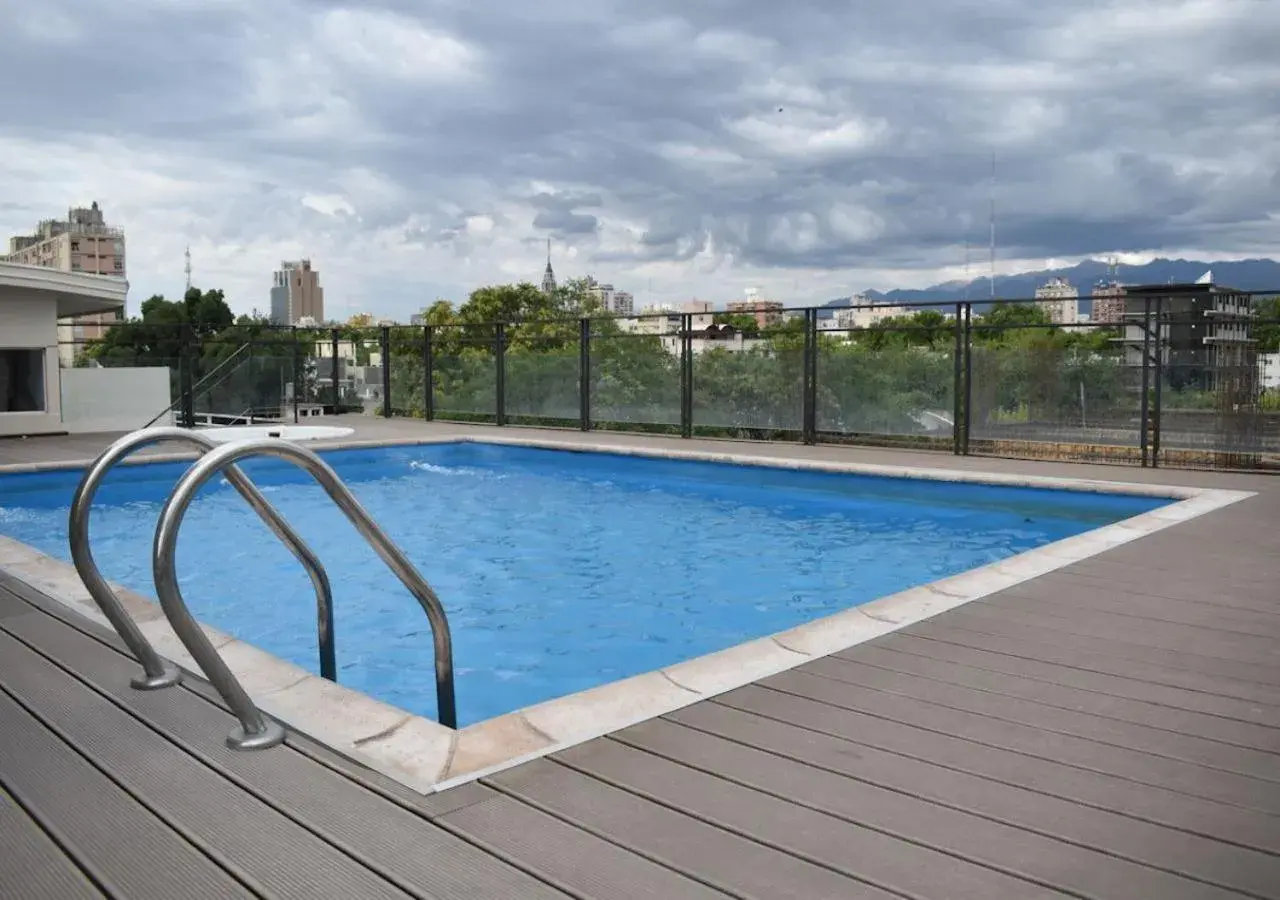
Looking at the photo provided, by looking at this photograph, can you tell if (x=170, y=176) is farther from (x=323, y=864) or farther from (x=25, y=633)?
(x=323, y=864)

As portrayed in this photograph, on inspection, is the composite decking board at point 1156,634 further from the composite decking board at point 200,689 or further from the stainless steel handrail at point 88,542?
the stainless steel handrail at point 88,542

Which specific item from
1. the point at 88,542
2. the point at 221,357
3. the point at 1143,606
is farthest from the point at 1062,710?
the point at 221,357

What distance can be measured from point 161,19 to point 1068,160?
1389 centimetres

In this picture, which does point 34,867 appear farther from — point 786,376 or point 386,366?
point 386,366

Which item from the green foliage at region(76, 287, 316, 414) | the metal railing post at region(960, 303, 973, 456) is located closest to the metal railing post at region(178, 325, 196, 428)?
the green foliage at region(76, 287, 316, 414)

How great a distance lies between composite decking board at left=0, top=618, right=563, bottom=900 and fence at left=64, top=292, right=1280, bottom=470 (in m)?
8.24

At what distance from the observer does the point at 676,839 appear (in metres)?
1.90

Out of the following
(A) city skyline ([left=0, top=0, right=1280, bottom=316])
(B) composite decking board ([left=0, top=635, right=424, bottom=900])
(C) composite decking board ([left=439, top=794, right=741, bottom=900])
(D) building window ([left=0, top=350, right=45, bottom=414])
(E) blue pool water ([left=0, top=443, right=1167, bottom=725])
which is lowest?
(E) blue pool water ([left=0, top=443, right=1167, bottom=725])

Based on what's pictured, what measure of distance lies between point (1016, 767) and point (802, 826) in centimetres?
62

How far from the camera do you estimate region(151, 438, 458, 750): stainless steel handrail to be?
7.47ft

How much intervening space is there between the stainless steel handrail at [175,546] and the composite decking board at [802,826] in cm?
68

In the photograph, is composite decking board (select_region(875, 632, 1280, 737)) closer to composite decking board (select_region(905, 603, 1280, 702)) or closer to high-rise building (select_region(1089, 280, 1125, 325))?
composite decking board (select_region(905, 603, 1280, 702))

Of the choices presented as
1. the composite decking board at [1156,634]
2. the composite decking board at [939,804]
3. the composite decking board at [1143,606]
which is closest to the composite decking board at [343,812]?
the composite decking board at [939,804]

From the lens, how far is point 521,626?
5.70 metres
